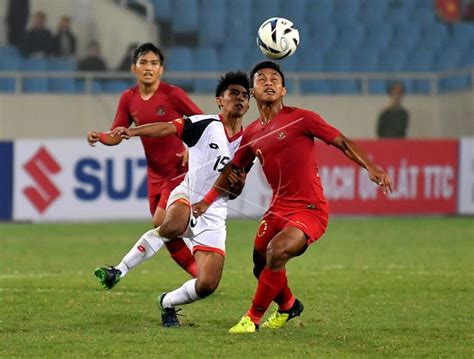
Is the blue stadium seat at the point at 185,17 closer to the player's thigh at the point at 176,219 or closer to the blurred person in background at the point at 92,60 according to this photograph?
the blurred person in background at the point at 92,60

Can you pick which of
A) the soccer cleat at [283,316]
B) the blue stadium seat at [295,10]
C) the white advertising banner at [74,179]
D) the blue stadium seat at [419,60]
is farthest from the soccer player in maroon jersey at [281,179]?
the blue stadium seat at [419,60]

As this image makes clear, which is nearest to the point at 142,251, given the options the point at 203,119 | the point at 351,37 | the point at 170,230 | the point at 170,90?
the point at 170,230

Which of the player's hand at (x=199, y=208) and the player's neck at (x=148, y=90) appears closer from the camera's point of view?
the player's hand at (x=199, y=208)

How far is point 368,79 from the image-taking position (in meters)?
24.1

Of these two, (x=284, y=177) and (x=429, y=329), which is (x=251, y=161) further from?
(x=429, y=329)

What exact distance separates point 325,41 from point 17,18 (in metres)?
6.89

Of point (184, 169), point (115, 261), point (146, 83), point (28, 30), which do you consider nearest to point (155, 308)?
point (184, 169)

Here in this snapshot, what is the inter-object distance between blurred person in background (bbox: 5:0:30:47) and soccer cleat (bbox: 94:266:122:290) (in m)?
14.8

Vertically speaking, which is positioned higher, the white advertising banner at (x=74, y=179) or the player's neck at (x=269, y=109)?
the player's neck at (x=269, y=109)

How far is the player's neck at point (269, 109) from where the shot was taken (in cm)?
908

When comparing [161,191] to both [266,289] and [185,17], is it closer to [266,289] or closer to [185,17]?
[266,289]

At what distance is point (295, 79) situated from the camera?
23.6 meters

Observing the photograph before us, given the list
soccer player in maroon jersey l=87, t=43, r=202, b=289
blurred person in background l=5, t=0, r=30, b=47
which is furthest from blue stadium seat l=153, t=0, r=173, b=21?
soccer player in maroon jersey l=87, t=43, r=202, b=289

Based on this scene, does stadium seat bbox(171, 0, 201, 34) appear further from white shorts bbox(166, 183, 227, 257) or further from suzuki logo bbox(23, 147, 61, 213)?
white shorts bbox(166, 183, 227, 257)
